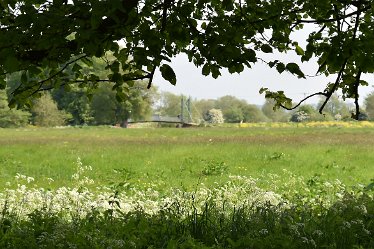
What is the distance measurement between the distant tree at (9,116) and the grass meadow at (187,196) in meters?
50.5

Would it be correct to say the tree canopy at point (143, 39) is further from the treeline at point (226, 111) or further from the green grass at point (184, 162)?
the treeline at point (226, 111)

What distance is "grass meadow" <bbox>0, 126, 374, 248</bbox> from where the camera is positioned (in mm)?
6031

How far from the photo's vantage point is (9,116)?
246ft

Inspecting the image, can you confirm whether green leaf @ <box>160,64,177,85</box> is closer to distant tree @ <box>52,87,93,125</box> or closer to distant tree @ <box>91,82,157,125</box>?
distant tree @ <box>91,82,157,125</box>

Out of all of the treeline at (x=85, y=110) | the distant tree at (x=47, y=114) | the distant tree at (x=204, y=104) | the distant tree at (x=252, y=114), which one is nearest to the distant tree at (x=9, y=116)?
the treeline at (x=85, y=110)

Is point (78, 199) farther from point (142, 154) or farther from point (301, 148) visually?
point (301, 148)

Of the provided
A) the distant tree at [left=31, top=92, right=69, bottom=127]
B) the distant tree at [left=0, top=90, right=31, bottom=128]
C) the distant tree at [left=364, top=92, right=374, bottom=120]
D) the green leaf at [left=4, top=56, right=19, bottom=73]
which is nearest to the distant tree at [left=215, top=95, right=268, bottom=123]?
the distant tree at [left=364, top=92, right=374, bottom=120]

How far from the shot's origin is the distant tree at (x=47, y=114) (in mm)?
75250

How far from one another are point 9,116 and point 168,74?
7490 cm

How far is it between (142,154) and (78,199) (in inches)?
518

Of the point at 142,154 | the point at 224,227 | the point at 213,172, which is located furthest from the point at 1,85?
the point at 142,154

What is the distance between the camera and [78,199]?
8.44 metres

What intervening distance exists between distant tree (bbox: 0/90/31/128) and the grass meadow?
50478 mm

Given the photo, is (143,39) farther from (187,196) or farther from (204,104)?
(204,104)
